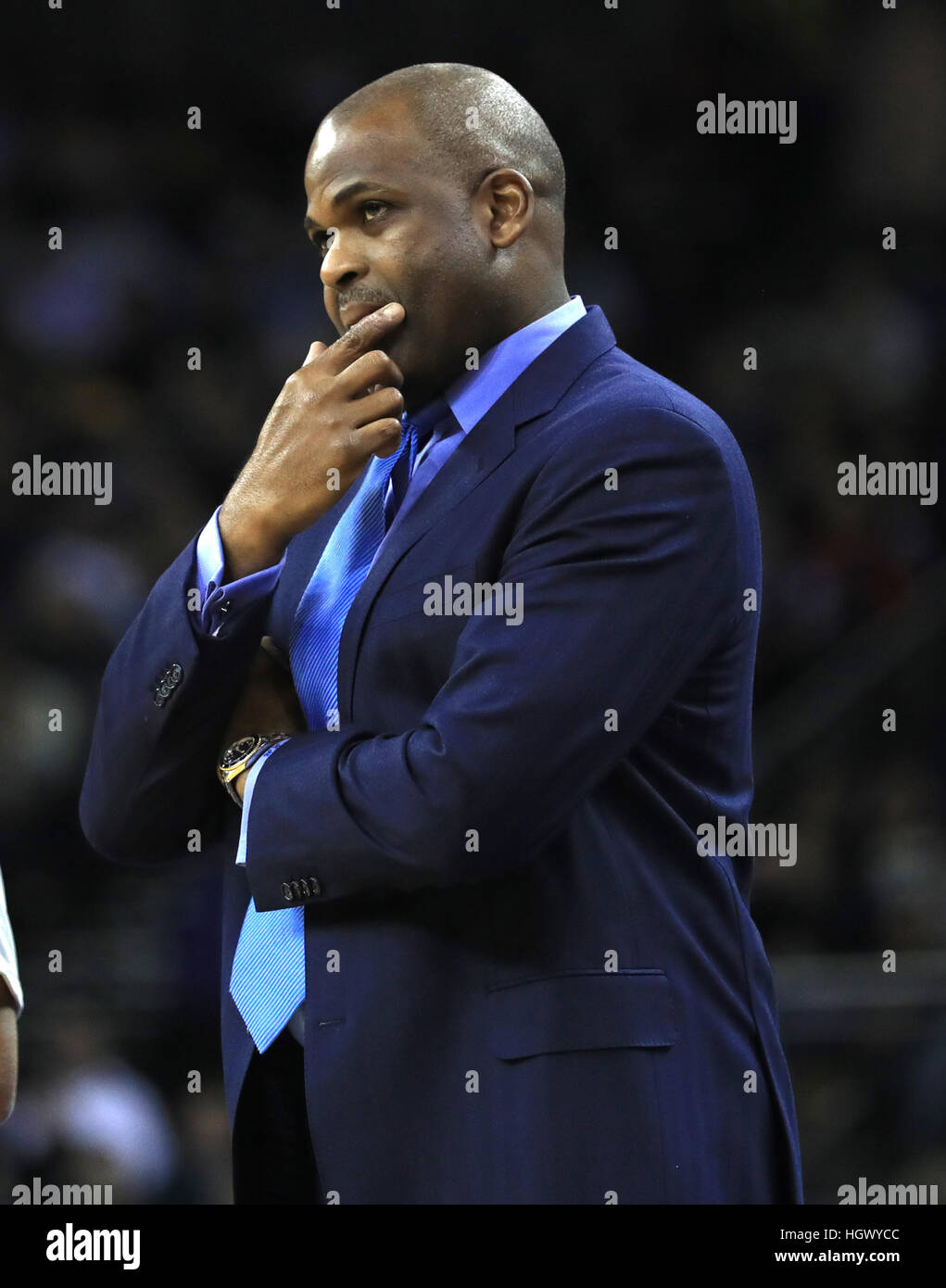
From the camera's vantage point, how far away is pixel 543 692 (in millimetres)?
1954

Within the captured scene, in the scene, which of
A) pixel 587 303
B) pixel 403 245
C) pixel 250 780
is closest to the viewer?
pixel 250 780

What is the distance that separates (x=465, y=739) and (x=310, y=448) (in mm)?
425

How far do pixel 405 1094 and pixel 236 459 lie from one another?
428 centimetres

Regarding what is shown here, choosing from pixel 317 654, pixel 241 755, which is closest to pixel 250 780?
pixel 241 755

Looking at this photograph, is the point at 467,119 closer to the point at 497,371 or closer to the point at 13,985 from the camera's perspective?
the point at 497,371

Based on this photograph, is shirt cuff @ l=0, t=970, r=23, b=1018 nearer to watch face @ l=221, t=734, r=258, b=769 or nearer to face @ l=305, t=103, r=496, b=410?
watch face @ l=221, t=734, r=258, b=769

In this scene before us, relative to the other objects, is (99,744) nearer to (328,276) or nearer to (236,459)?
(328,276)

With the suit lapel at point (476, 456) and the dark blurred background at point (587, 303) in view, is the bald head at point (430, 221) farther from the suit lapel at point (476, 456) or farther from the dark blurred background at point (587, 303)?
the dark blurred background at point (587, 303)

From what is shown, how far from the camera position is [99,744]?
7.34 ft

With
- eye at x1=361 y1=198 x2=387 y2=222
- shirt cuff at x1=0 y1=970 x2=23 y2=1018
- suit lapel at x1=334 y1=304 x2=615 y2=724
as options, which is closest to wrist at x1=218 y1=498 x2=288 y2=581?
suit lapel at x1=334 y1=304 x2=615 y2=724

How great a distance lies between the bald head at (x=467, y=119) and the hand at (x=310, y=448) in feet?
0.92

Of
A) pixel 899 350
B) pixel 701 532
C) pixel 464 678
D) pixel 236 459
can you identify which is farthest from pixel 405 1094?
pixel 899 350

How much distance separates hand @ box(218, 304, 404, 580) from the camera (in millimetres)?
2145

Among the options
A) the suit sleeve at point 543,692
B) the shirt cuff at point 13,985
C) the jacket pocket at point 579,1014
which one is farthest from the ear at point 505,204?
the shirt cuff at point 13,985
